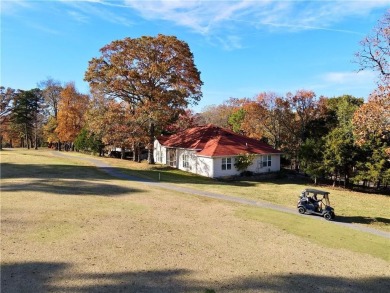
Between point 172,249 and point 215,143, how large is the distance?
91.4ft

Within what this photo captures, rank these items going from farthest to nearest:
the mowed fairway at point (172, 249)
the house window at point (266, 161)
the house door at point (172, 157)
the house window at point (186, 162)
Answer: the house door at point (172, 157) < the house window at point (186, 162) < the house window at point (266, 161) < the mowed fairway at point (172, 249)

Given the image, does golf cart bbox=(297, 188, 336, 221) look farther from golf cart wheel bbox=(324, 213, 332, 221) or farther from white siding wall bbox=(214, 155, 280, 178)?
white siding wall bbox=(214, 155, 280, 178)

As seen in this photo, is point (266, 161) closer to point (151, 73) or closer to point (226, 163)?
point (226, 163)

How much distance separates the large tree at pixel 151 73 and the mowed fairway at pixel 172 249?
2156 centimetres

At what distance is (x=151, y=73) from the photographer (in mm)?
39312

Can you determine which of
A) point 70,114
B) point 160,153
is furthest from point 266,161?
point 70,114

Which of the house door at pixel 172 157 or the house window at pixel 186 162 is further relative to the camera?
the house door at pixel 172 157

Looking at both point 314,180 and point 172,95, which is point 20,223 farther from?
point 314,180

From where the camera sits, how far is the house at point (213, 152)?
37062 millimetres

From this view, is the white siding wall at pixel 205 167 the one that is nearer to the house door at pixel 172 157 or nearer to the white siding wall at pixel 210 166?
the white siding wall at pixel 210 166

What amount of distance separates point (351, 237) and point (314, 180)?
24.3 m

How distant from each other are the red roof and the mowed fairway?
17.9 metres

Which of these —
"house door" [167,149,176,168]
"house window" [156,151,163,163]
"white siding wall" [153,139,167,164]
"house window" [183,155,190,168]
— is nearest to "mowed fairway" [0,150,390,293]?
"house window" [183,155,190,168]

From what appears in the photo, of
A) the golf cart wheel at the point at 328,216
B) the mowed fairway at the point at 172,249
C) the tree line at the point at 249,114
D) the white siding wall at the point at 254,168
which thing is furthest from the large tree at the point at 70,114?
the golf cart wheel at the point at 328,216
